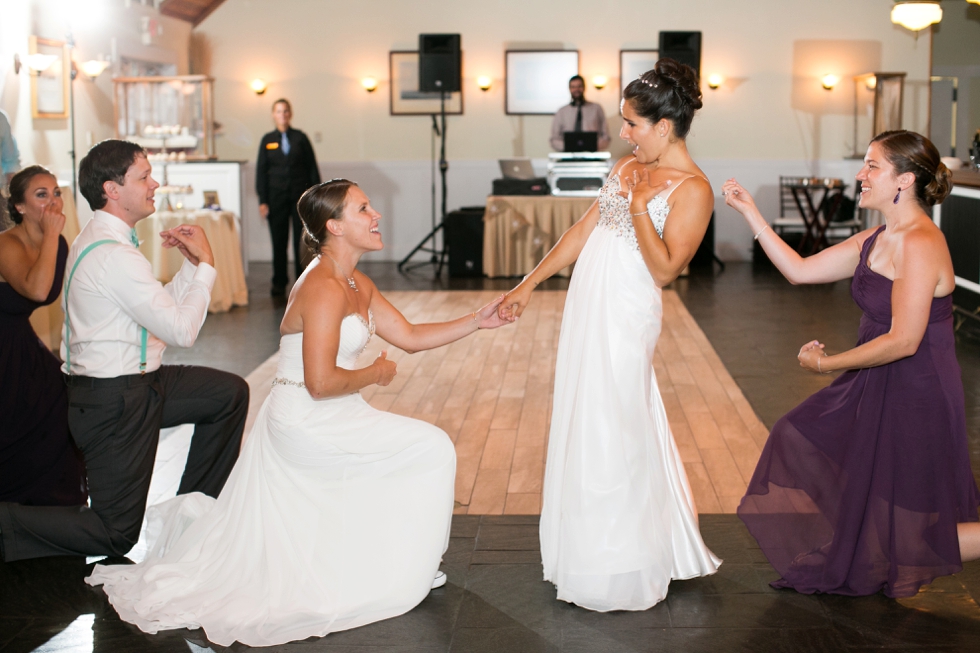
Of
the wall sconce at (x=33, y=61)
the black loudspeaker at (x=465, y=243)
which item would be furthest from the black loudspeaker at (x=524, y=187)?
the wall sconce at (x=33, y=61)

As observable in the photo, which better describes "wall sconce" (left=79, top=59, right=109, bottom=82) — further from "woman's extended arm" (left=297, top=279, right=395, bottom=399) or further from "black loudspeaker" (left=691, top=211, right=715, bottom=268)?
"woman's extended arm" (left=297, top=279, right=395, bottom=399)

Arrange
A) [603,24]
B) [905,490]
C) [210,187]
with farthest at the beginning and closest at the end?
[603,24] < [210,187] < [905,490]

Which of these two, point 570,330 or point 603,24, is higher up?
point 603,24

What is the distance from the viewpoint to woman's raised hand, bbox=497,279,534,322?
3.06 meters

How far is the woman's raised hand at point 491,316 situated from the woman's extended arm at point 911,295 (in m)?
1.04

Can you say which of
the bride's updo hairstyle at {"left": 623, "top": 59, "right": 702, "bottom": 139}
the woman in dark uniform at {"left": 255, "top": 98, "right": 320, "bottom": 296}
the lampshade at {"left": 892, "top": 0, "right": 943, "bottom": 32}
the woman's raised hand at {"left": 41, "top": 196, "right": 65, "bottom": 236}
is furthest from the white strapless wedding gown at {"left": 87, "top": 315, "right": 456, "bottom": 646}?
the lampshade at {"left": 892, "top": 0, "right": 943, "bottom": 32}

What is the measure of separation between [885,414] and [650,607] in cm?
85

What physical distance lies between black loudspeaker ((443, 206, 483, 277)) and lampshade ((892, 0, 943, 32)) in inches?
182

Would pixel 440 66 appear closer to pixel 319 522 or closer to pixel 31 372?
pixel 31 372

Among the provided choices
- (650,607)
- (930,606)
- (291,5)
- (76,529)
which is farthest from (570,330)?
(291,5)

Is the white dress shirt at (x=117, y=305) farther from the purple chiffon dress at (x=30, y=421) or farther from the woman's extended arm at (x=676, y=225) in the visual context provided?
the woman's extended arm at (x=676, y=225)

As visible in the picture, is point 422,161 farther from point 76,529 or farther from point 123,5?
point 76,529

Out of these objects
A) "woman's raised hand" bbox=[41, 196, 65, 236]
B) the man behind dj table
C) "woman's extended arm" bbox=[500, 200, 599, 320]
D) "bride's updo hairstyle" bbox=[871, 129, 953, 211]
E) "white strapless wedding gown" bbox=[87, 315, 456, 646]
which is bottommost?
"white strapless wedding gown" bbox=[87, 315, 456, 646]

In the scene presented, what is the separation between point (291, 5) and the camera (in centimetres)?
1174
